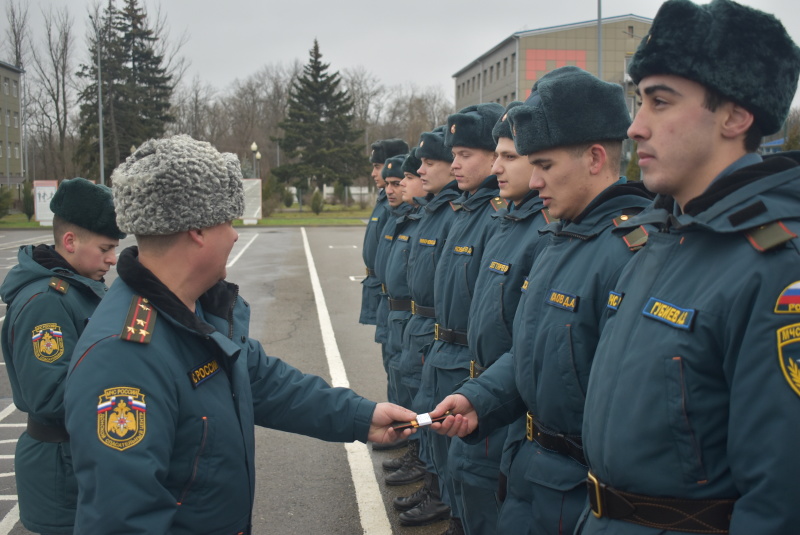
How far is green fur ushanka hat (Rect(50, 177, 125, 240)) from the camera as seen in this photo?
3.60 meters

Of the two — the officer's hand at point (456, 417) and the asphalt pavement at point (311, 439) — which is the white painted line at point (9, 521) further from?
the officer's hand at point (456, 417)

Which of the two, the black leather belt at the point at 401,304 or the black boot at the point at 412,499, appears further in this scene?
the black leather belt at the point at 401,304

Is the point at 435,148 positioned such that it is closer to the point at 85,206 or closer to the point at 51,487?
the point at 85,206

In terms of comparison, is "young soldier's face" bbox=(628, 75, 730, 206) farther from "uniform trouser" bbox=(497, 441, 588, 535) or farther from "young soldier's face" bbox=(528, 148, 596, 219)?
"uniform trouser" bbox=(497, 441, 588, 535)

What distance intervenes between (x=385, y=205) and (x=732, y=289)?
7243mm

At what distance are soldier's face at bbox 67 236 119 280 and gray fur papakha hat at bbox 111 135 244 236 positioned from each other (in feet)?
4.71

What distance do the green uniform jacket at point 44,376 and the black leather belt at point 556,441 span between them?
6.41ft

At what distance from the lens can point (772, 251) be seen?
1737mm

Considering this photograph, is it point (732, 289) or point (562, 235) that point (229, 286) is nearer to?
point (562, 235)

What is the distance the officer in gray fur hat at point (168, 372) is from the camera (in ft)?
6.56

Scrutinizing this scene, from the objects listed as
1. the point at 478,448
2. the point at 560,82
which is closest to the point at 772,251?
the point at 560,82

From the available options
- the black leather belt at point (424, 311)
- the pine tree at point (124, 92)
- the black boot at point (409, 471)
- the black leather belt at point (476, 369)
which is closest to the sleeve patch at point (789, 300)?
the black leather belt at point (476, 369)

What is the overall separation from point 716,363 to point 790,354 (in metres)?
0.20

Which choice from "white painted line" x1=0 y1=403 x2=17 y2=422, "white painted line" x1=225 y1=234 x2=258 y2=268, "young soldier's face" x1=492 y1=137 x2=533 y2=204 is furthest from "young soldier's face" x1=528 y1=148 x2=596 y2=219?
"white painted line" x1=225 y1=234 x2=258 y2=268
